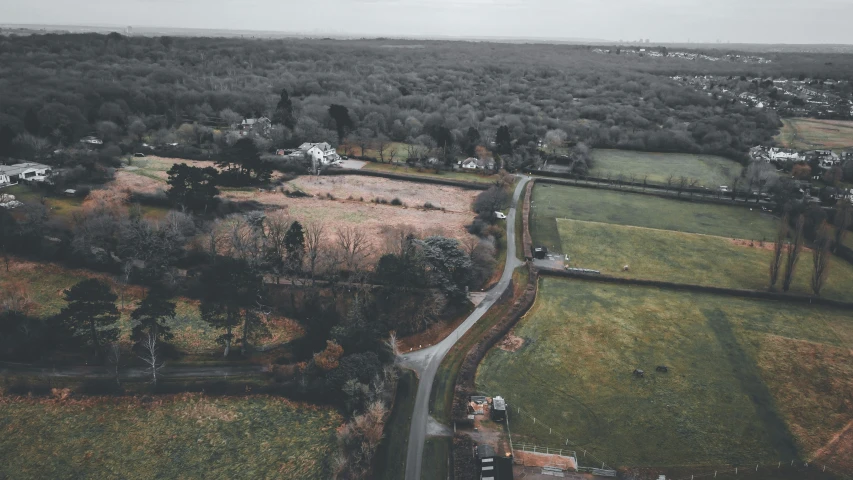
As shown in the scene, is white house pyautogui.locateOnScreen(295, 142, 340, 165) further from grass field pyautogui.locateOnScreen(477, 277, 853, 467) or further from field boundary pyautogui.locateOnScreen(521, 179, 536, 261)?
grass field pyautogui.locateOnScreen(477, 277, 853, 467)

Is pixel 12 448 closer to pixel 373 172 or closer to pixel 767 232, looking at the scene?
pixel 373 172

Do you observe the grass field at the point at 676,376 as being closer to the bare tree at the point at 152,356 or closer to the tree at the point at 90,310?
the bare tree at the point at 152,356

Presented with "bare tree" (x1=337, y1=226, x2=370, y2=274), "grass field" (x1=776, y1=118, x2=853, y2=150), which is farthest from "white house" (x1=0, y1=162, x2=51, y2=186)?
"grass field" (x1=776, y1=118, x2=853, y2=150)

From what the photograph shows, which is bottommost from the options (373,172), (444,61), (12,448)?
(12,448)

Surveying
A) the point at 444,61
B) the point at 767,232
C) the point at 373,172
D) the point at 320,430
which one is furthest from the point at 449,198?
the point at 444,61

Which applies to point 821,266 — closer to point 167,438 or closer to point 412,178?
point 412,178

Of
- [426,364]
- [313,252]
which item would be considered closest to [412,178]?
[313,252]

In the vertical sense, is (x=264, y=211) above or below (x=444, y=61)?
below
